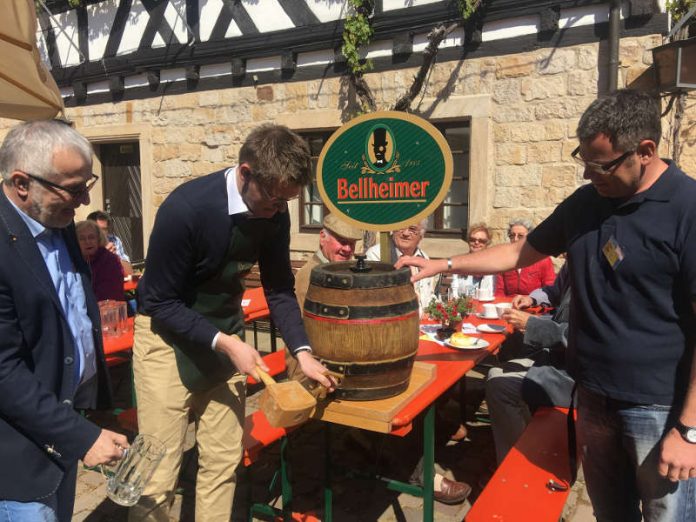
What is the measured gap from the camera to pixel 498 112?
233 inches

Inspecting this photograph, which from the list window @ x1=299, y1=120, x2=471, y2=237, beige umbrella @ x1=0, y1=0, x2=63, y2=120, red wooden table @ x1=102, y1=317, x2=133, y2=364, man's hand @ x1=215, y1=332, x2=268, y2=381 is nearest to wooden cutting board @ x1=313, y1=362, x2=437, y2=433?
man's hand @ x1=215, y1=332, x2=268, y2=381

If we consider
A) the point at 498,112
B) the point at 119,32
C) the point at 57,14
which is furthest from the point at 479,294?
the point at 57,14

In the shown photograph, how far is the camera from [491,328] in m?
3.59

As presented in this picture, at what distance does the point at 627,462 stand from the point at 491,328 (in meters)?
1.59

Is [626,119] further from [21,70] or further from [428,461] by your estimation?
[21,70]

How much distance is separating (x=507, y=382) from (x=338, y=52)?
474 cm

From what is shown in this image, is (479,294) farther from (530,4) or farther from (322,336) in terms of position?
(530,4)

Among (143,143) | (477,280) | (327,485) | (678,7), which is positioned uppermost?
(678,7)

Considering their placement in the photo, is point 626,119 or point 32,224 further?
point 626,119

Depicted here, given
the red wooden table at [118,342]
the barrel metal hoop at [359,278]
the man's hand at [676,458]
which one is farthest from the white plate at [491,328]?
the red wooden table at [118,342]

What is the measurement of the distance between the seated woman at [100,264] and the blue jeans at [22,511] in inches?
113

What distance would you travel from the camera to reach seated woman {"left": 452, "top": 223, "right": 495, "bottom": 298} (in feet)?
14.8

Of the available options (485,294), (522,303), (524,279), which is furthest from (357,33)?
(522,303)

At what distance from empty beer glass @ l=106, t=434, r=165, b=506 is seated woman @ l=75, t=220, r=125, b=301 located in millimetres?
2818
